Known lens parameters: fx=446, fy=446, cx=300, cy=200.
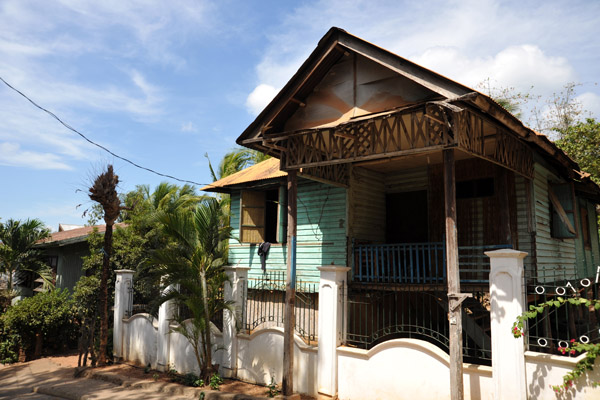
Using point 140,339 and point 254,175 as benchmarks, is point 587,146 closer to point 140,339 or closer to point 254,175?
point 254,175

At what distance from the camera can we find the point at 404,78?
288 inches

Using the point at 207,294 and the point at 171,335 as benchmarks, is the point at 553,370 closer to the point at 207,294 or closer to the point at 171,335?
the point at 207,294

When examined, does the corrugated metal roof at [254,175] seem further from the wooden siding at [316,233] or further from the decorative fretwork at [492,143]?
the decorative fretwork at [492,143]

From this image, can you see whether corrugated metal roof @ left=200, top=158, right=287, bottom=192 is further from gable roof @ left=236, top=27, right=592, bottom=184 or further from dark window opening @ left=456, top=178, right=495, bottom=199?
dark window opening @ left=456, top=178, right=495, bottom=199

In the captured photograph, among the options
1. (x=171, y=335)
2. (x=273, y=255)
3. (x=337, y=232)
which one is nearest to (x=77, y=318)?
(x=171, y=335)

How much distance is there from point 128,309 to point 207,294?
3784 mm

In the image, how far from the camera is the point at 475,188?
998 centimetres

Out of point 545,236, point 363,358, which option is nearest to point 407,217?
point 545,236

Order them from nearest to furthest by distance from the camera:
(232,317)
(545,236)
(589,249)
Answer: (232,317) → (545,236) → (589,249)

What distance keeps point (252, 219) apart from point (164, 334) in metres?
3.77

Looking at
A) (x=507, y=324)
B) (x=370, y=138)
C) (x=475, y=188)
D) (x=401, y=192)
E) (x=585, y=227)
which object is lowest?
(x=507, y=324)

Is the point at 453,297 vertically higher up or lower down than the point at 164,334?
higher up

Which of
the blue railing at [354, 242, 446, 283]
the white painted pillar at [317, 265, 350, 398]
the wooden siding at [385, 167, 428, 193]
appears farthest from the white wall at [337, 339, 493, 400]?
the wooden siding at [385, 167, 428, 193]

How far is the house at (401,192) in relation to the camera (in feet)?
23.0
